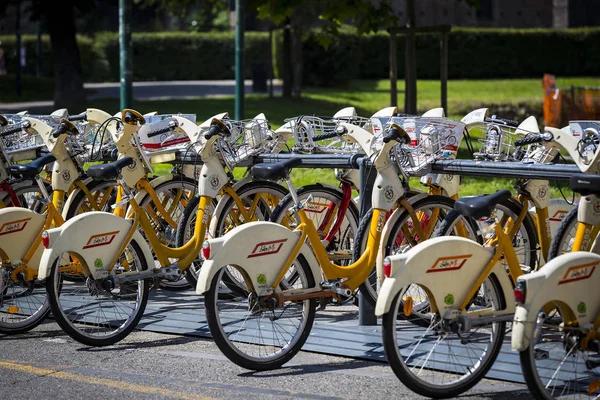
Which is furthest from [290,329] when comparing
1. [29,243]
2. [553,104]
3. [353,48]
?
[353,48]

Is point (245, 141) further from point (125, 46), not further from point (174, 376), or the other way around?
point (125, 46)

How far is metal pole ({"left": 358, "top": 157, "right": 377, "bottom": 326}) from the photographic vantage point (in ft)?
21.6

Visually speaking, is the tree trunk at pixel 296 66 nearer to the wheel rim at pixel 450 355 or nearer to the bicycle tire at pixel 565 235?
the bicycle tire at pixel 565 235

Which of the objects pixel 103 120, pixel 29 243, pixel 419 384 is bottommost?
pixel 419 384

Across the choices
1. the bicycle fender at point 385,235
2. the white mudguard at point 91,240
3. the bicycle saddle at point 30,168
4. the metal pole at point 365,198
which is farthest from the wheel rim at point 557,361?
the bicycle saddle at point 30,168

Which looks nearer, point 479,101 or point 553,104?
point 553,104

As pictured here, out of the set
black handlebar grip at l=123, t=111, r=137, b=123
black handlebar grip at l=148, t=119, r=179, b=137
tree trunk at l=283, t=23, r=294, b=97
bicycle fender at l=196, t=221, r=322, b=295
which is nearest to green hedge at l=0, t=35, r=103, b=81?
tree trunk at l=283, t=23, r=294, b=97

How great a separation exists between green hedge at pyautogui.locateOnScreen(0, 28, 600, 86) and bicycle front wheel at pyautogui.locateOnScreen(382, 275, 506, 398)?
31.7 meters

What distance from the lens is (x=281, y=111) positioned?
24.0 m

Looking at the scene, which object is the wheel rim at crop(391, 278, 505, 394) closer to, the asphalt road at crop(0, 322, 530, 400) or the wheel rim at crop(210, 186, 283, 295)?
the asphalt road at crop(0, 322, 530, 400)

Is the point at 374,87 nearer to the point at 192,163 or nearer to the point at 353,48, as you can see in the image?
the point at 353,48

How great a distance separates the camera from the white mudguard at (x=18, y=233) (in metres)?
6.72

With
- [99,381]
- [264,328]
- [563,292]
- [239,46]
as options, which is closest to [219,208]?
[264,328]

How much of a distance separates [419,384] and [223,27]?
49029mm
